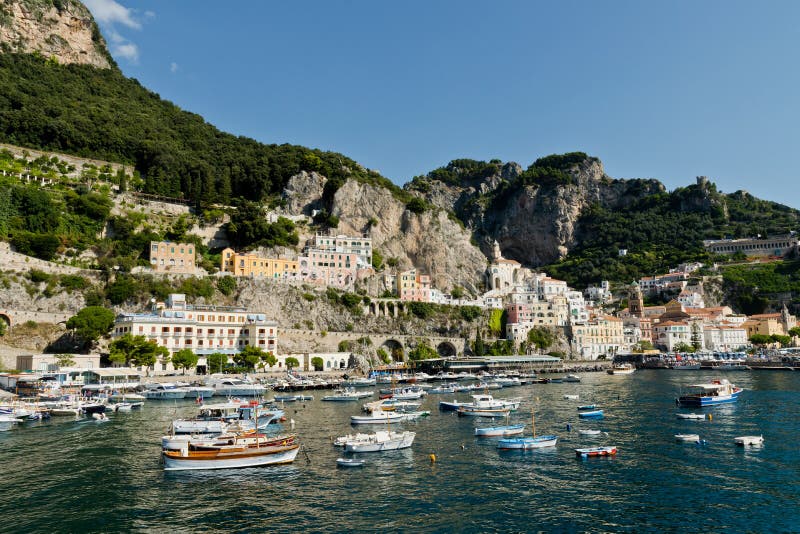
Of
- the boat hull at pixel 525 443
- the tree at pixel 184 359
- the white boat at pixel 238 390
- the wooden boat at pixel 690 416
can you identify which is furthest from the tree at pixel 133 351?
the wooden boat at pixel 690 416

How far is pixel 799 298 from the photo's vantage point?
122 m

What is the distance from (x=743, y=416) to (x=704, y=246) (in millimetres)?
123880

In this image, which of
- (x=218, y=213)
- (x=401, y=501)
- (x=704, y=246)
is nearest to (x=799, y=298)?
(x=704, y=246)

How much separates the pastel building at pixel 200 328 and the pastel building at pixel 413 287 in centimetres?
2786

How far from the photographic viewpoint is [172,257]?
8319 centimetres

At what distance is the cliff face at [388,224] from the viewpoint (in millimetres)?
109500

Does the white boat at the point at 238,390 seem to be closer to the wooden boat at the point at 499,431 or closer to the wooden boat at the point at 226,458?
the wooden boat at the point at 499,431

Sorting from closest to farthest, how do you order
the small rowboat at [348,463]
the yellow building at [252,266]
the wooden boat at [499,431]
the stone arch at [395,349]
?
the small rowboat at [348,463], the wooden boat at [499,431], the yellow building at [252,266], the stone arch at [395,349]

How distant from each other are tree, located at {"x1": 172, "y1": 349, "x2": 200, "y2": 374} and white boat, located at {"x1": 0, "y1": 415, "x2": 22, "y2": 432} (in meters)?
26.5

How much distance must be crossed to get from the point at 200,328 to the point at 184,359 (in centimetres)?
702

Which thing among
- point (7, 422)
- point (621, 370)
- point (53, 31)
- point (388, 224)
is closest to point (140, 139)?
point (53, 31)

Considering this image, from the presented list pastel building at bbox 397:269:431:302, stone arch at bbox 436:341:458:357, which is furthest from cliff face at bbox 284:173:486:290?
stone arch at bbox 436:341:458:357

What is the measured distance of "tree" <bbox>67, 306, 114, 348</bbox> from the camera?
63438 mm

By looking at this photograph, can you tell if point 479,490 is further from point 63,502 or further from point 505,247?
point 505,247
